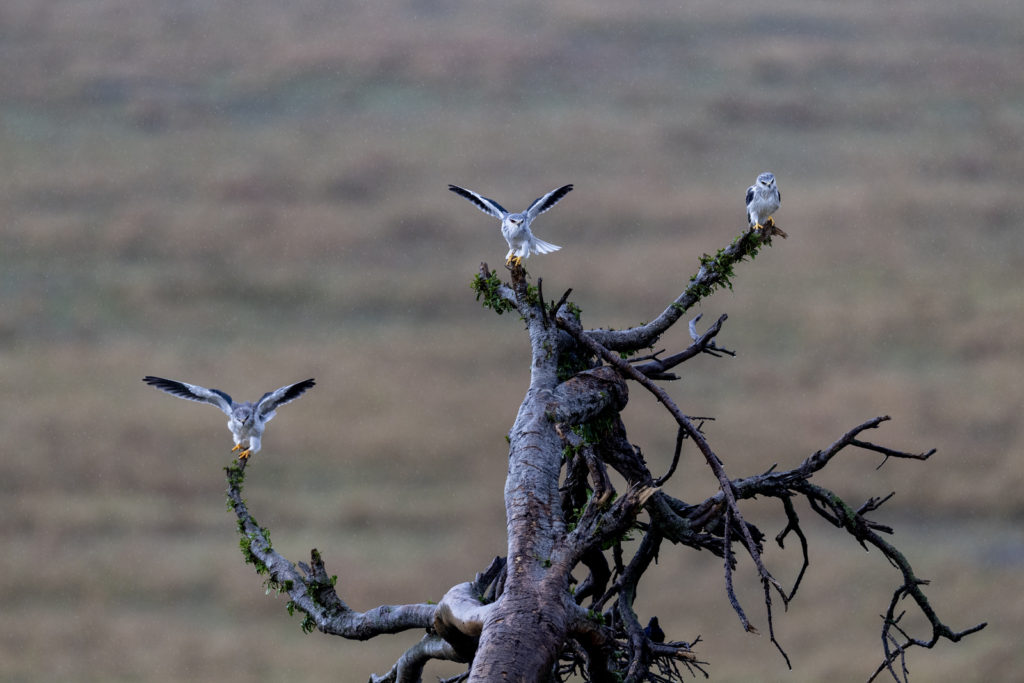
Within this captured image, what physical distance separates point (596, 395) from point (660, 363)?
3.55ft

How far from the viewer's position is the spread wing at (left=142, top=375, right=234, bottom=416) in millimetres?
6449

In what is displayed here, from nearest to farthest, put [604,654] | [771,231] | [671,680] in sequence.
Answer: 1. [604,654]
2. [671,680]
3. [771,231]

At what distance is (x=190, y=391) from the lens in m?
6.54

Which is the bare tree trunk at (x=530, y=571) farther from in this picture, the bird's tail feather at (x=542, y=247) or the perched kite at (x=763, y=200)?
the perched kite at (x=763, y=200)

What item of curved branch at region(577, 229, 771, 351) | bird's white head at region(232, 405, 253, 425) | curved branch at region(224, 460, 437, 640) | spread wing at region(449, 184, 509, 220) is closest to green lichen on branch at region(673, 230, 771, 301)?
curved branch at region(577, 229, 771, 351)

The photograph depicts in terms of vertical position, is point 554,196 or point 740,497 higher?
point 554,196

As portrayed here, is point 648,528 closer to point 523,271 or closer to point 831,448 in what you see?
point 831,448

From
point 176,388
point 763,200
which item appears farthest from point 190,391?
point 763,200

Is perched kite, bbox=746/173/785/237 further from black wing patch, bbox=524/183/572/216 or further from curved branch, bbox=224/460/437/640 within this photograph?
curved branch, bbox=224/460/437/640

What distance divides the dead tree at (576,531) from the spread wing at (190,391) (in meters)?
1.08

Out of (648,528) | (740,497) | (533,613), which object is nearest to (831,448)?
(740,497)

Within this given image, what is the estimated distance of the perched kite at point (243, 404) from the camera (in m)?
6.46

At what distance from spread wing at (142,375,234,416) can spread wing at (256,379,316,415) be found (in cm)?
22

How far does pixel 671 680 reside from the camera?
5.36 m
